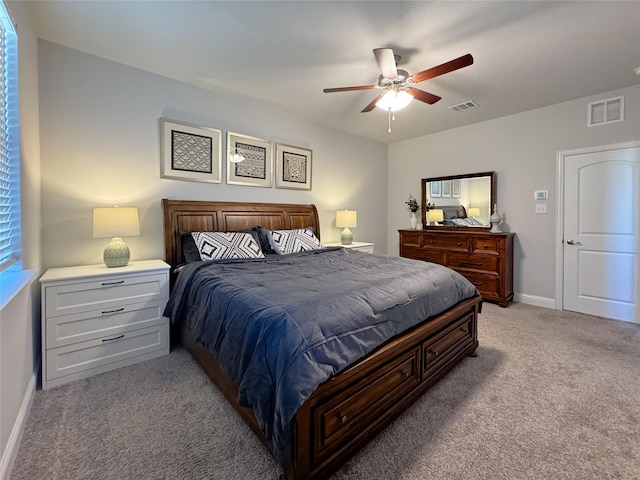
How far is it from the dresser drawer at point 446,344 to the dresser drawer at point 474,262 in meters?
1.78

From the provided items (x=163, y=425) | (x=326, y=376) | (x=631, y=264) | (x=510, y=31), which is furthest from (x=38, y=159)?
(x=631, y=264)

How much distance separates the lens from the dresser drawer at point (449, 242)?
4.18m

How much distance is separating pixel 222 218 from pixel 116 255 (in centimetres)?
114

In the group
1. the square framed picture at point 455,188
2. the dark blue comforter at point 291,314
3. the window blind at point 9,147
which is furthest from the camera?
the square framed picture at point 455,188

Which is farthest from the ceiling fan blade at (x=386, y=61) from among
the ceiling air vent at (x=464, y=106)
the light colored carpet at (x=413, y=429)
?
the light colored carpet at (x=413, y=429)

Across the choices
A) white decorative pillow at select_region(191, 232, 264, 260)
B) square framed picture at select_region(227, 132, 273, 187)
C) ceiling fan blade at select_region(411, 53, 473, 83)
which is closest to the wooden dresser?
ceiling fan blade at select_region(411, 53, 473, 83)

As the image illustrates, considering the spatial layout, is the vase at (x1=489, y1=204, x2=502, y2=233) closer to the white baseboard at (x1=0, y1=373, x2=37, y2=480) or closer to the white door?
the white door

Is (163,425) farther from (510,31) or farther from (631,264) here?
(631,264)

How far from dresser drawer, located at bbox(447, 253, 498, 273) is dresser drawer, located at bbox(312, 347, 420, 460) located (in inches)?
105

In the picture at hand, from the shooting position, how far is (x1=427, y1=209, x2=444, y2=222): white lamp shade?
479 centimetres

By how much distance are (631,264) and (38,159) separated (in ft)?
19.8

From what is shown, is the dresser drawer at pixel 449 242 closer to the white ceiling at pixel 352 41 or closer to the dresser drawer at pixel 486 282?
the dresser drawer at pixel 486 282

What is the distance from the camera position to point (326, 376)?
4.26 feet

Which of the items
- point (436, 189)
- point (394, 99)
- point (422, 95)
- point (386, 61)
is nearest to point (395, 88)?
point (394, 99)
